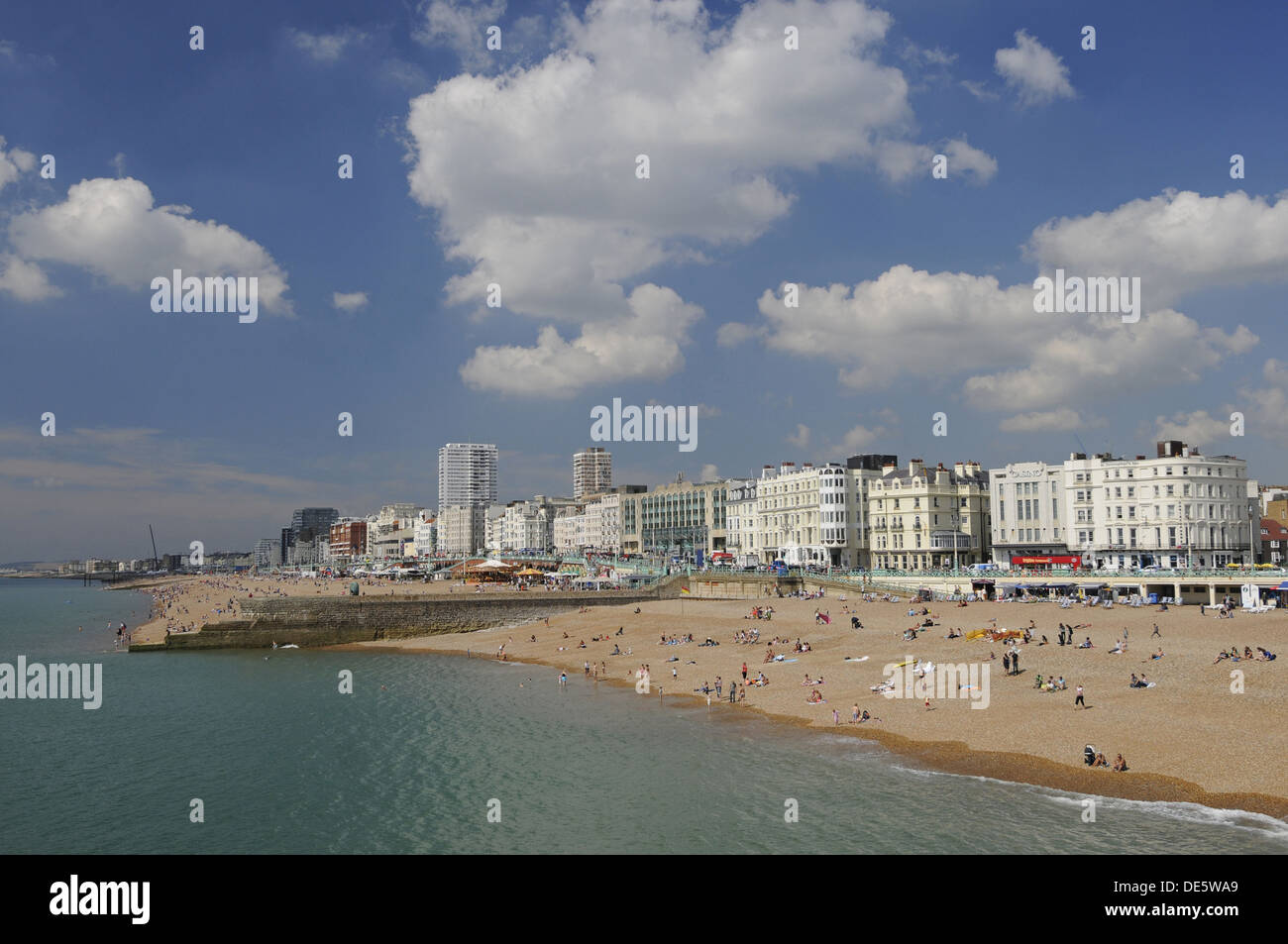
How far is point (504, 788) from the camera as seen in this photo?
28.7 meters

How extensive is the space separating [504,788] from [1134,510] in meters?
69.4

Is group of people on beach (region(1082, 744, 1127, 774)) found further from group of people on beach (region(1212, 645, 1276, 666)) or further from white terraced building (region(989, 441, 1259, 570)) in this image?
white terraced building (region(989, 441, 1259, 570))

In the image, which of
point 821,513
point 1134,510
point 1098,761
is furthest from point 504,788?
point 821,513

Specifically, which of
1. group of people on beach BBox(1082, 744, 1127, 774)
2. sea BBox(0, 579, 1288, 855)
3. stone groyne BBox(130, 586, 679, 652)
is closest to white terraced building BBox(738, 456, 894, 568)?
stone groyne BBox(130, 586, 679, 652)

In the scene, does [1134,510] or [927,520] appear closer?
[1134,510]

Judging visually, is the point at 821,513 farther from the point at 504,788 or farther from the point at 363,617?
the point at 504,788

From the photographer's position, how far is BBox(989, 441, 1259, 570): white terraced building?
7512 centimetres

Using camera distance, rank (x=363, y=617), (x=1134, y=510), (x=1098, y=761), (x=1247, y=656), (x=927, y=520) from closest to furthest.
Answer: (x=1098, y=761) → (x=1247, y=656) → (x=363, y=617) → (x=1134, y=510) → (x=927, y=520)

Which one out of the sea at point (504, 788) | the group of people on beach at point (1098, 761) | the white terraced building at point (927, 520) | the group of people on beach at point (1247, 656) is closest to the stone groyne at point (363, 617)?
the sea at point (504, 788)

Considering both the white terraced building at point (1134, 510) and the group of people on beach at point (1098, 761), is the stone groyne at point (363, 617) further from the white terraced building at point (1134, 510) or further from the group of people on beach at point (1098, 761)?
the group of people on beach at point (1098, 761)

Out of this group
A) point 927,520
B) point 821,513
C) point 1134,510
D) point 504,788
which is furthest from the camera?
point 821,513

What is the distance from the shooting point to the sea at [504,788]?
23203 millimetres

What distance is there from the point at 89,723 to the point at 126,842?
19785 mm
